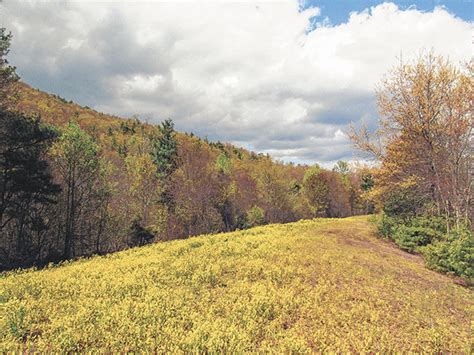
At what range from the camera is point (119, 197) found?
4003cm

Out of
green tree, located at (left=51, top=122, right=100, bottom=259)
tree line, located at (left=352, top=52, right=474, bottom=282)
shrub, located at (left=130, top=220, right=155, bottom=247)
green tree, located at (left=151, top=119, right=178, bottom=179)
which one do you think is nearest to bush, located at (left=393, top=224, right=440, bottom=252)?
tree line, located at (left=352, top=52, right=474, bottom=282)

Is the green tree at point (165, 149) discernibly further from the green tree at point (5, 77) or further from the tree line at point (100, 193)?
the green tree at point (5, 77)

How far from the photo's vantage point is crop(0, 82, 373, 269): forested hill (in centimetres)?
2675

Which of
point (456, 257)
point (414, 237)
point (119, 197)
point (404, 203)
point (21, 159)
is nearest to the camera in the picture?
point (456, 257)

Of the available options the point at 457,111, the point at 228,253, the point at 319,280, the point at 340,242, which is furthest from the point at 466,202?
the point at 228,253

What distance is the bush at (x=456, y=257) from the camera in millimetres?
14352

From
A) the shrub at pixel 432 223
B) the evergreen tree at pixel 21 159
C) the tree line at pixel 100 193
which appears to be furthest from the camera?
the tree line at pixel 100 193

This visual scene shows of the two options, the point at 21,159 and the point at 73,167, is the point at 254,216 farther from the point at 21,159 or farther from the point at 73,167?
the point at 21,159

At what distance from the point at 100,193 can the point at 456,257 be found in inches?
1315

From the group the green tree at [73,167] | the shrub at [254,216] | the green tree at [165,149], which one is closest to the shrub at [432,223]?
the shrub at [254,216]

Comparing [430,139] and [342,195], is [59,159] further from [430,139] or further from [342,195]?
[342,195]

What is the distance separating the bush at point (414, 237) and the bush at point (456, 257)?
389 cm

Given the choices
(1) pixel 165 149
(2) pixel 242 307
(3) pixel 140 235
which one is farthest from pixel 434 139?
(1) pixel 165 149

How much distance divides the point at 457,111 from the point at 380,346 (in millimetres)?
18865
